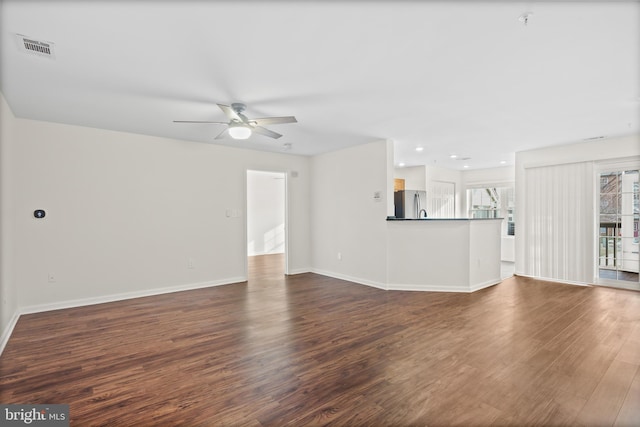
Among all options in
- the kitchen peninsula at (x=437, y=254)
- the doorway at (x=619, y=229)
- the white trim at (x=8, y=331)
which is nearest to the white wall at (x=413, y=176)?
the kitchen peninsula at (x=437, y=254)

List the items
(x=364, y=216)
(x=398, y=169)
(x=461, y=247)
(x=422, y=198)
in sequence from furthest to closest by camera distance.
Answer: (x=398, y=169) → (x=422, y=198) → (x=364, y=216) → (x=461, y=247)

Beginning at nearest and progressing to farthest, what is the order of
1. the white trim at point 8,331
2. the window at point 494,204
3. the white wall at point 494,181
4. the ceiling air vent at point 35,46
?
1. the ceiling air vent at point 35,46
2. the white trim at point 8,331
3. the white wall at point 494,181
4. the window at point 494,204

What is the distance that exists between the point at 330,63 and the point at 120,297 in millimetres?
4483

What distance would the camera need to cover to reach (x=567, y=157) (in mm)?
5512

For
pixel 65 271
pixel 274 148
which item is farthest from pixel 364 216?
pixel 65 271

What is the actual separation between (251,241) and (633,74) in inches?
338

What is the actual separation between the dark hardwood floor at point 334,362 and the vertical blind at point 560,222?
1.24m

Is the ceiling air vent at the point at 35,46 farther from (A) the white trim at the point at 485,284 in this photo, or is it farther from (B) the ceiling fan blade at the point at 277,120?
(A) the white trim at the point at 485,284

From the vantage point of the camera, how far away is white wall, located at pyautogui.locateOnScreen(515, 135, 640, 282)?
4.95 meters

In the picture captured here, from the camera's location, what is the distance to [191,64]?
8.01 feet

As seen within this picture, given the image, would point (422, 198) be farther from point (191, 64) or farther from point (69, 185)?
point (69, 185)

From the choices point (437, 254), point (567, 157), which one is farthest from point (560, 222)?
point (437, 254)

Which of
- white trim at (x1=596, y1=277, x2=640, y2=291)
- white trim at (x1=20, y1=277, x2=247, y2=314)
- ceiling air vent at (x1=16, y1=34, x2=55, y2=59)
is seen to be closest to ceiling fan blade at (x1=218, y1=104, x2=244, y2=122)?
ceiling air vent at (x1=16, y1=34, x2=55, y2=59)

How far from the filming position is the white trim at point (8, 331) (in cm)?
291
